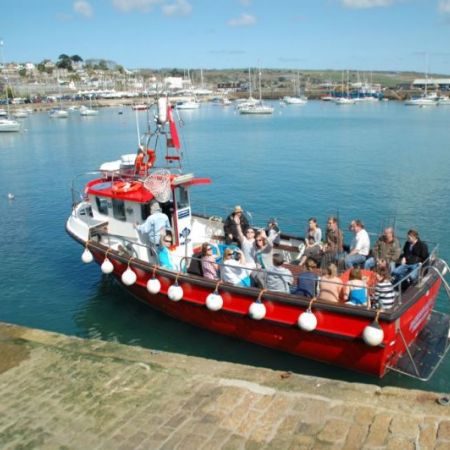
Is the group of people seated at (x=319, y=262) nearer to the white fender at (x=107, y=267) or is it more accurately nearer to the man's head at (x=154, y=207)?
the man's head at (x=154, y=207)

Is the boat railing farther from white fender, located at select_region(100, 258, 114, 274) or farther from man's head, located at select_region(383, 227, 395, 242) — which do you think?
white fender, located at select_region(100, 258, 114, 274)

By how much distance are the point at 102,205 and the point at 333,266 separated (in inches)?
263

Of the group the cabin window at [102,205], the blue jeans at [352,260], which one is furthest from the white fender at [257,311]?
the cabin window at [102,205]

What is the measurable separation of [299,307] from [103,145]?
48.5 metres

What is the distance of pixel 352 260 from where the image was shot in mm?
9922

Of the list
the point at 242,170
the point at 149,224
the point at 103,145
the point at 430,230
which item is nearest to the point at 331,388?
the point at 149,224

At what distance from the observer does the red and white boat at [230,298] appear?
26.6 ft

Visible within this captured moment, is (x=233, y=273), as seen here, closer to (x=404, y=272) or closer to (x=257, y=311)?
(x=257, y=311)

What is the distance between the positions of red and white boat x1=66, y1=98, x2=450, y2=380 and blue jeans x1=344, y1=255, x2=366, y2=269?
1.29 m

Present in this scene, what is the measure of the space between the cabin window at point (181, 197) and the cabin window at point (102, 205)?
6.88 ft

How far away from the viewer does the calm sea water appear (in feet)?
36.7

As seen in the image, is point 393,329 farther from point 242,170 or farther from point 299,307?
point 242,170

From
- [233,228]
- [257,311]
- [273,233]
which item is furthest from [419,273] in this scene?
[233,228]

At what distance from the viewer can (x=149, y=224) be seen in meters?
10.9
